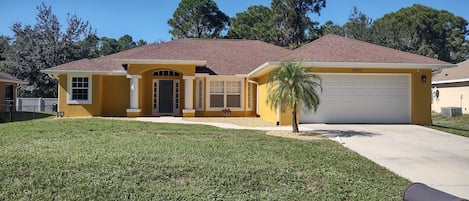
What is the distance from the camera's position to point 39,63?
32562mm

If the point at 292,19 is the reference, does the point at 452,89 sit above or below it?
below

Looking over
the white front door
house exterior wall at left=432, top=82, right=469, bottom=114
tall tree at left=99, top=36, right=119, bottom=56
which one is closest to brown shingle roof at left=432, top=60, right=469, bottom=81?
house exterior wall at left=432, top=82, right=469, bottom=114

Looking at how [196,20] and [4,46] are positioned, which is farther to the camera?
[4,46]

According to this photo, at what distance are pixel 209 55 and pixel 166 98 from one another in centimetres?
440

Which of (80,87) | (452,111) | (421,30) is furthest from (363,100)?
(421,30)

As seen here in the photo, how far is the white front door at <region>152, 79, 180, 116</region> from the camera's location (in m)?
20.7

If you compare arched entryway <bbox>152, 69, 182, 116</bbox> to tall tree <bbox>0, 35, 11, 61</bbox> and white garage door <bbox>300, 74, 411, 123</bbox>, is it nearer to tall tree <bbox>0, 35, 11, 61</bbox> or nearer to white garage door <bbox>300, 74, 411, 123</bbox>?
white garage door <bbox>300, 74, 411, 123</bbox>

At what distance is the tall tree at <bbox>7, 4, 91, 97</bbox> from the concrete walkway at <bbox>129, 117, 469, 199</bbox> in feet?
89.4

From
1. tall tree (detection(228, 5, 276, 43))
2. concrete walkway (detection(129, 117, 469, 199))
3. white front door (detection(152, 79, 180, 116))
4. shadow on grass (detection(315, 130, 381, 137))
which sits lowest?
concrete walkway (detection(129, 117, 469, 199))

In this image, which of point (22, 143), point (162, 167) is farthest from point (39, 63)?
point (162, 167)

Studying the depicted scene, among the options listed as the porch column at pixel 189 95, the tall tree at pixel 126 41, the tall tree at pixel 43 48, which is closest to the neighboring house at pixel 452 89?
the porch column at pixel 189 95

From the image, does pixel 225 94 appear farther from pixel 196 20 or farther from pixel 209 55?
pixel 196 20

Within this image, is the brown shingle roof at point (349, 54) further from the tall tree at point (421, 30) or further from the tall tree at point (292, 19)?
the tall tree at point (421, 30)

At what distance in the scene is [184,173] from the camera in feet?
19.7
